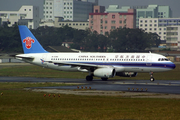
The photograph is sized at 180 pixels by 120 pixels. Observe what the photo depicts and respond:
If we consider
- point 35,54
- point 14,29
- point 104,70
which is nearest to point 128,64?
point 104,70

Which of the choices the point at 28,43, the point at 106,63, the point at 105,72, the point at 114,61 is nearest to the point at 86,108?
the point at 105,72

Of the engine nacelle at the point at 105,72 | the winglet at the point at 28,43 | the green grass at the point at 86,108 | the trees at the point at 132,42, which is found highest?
the trees at the point at 132,42

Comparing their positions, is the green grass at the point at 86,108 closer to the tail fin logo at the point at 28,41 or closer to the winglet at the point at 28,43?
the winglet at the point at 28,43

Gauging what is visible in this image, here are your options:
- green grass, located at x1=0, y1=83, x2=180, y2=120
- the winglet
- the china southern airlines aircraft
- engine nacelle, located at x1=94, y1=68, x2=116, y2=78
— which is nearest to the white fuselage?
the china southern airlines aircraft

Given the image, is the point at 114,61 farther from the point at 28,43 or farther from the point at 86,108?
the point at 86,108

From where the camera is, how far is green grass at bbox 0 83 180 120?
22797 millimetres

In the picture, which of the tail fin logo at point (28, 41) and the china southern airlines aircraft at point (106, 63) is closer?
the china southern airlines aircraft at point (106, 63)

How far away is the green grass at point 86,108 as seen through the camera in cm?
2280

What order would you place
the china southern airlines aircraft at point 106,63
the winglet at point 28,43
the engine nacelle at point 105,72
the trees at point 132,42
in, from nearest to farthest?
the engine nacelle at point 105,72 → the china southern airlines aircraft at point 106,63 → the winglet at point 28,43 → the trees at point 132,42

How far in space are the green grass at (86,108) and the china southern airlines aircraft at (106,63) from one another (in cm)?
2055

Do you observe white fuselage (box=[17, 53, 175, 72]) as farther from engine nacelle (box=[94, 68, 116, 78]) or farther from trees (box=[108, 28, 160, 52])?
trees (box=[108, 28, 160, 52])

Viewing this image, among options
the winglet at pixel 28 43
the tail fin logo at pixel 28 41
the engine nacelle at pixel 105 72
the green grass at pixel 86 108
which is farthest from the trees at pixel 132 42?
the green grass at pixel 86 108

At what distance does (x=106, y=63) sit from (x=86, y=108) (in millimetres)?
27855

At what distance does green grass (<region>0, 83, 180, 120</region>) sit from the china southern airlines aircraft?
67.4 ft
